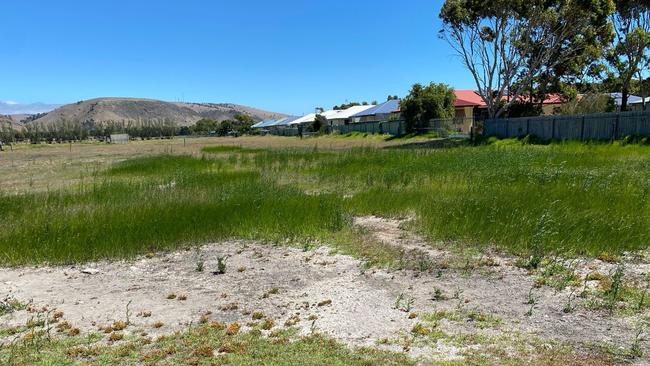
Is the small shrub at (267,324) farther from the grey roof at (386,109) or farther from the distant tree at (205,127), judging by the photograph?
the distant tree at (205,127)

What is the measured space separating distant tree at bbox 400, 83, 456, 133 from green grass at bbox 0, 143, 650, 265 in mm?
34869

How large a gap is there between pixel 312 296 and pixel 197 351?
1.85 metres

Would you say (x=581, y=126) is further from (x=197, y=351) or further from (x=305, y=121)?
(x=305, y=121)

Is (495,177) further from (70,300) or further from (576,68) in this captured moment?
(576,68)

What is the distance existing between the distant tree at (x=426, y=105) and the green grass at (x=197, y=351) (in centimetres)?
4694

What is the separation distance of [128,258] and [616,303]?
22.3ft

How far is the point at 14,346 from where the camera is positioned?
4512 mm

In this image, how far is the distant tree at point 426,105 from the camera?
49438mm

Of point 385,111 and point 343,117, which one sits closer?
point 385,111

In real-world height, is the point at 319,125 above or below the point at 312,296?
above

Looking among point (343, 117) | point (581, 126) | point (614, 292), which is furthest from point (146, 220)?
point (343, 117)

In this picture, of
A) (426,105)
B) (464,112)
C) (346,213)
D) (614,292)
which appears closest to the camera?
(614,292)

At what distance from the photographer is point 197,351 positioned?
4289 mm

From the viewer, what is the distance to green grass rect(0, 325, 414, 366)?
4.12 meters
